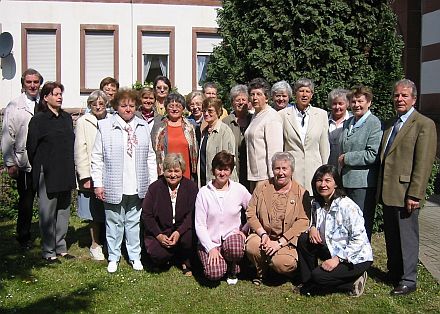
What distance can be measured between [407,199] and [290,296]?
152cm

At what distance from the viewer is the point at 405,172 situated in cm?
560

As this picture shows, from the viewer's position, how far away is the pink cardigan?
6.19 meters

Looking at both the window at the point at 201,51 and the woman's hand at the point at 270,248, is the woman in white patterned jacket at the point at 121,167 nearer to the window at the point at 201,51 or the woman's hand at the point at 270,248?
the woman's hand at the point at 270,248

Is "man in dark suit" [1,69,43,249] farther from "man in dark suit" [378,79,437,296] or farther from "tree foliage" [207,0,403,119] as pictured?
"man in dark suit" [378,79,437,296]

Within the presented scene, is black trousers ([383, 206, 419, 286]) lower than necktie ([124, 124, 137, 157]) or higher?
lower

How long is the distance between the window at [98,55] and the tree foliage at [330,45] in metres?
11.0

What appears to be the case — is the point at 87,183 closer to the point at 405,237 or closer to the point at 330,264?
the point at 330,264

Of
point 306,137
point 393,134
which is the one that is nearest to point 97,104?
point 306,137

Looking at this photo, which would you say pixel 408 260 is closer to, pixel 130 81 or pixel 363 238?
pixel 363 238

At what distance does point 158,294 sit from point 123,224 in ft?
3.77

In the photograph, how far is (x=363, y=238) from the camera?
18.4 ft

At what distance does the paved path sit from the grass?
0.21 metres

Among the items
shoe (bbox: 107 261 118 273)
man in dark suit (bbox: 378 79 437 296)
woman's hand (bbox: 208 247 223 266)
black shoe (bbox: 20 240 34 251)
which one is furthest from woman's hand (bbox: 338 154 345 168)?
black shoe (bbox: 20 240 34 251)

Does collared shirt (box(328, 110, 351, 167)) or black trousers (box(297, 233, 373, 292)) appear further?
collared shirt (box(328, 110, 351, 167))
